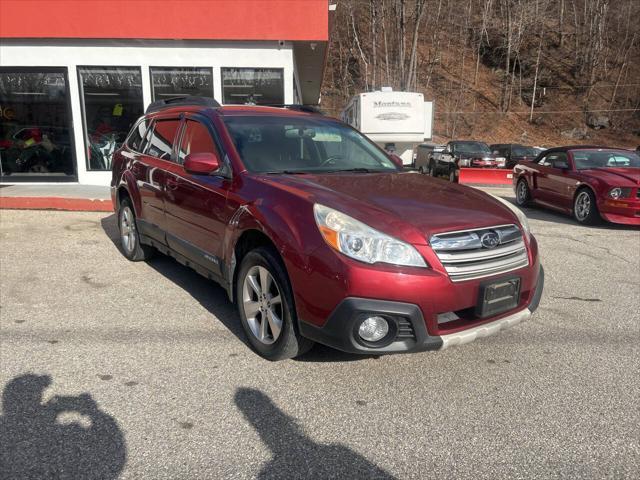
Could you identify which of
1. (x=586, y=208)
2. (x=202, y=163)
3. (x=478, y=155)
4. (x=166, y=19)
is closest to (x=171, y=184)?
(x=202, y=163)

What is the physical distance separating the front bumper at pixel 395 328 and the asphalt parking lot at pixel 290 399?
358 millimetres

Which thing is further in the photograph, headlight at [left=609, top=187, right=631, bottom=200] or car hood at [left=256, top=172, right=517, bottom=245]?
headlight at [left=609, top=187, right=631, bottom=200]

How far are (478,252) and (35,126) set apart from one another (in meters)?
12.3

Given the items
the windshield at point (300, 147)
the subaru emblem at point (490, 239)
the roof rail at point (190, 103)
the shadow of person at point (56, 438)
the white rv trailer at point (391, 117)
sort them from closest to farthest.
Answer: the shadow of person at point (56, 438)
the subaru emblem at point (490, 239)
the windshield at point (300, 147)
the roof rail at point (190, 103)
the white rv trailer at point (391, 117)

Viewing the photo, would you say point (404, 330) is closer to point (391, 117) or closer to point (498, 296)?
point (498, 296)

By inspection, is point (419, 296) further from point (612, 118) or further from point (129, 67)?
point (612, 118)

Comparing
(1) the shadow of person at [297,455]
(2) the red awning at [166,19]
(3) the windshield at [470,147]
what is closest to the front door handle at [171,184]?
(1) the shadow of person at [297,455]

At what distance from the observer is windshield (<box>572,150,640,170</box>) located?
385 inches

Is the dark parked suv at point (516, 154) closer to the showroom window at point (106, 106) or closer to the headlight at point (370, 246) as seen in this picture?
the showroom window at point (106, 106)

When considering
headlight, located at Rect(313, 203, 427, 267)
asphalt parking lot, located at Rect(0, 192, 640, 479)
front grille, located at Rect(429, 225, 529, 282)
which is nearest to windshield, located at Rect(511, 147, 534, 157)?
asphalt parking lot, located at Rect(0, 192, 640, 479)

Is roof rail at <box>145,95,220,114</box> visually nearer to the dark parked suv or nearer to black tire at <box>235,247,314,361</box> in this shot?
black tire at <box>235,247,314,361</box>

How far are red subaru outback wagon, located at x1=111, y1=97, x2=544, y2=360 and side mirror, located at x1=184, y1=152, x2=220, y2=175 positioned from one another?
10mm

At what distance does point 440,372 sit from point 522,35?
5470 cm

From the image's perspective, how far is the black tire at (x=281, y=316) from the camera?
3.14m
